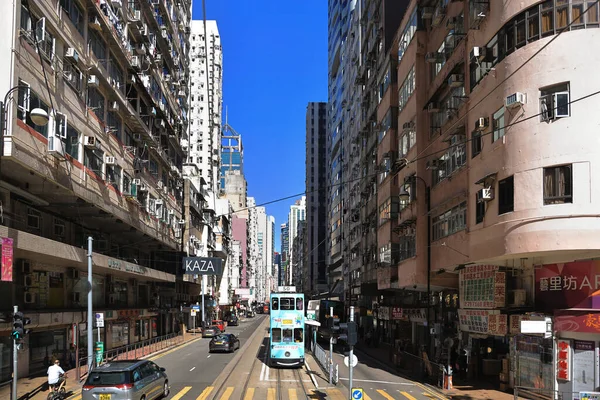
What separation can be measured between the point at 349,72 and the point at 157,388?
62.6 m

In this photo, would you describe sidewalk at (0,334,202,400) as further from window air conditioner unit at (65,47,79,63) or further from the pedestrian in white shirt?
window air conditioner unit at (65,47,79,63)

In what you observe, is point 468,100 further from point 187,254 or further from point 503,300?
point 187,254

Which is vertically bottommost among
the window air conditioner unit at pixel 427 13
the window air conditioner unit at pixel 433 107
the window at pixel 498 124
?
the window at pixel 498 124

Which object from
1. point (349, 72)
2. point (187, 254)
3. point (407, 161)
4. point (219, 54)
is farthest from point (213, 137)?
point (407, 161)

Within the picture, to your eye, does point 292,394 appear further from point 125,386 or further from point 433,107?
point 433,107

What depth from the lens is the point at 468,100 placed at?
27.5 meters

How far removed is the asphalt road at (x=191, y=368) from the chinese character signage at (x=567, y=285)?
13972mm

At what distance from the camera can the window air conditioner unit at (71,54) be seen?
1090 inches

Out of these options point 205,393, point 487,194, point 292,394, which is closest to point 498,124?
point 487,194

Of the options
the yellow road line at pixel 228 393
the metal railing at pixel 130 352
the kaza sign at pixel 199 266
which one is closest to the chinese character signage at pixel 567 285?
the yellow road line at pixel 228 393

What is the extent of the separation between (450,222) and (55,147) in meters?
18.7

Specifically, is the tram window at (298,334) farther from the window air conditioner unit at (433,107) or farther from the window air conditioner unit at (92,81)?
the window air conditioner unit at (92,81)

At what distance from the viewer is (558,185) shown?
821 inches

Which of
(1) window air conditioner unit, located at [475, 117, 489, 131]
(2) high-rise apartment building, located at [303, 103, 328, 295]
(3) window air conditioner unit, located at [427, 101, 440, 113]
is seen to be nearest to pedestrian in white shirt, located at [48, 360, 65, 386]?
(1) window air conditioner unit, located at [475, 117, 489, 131]
